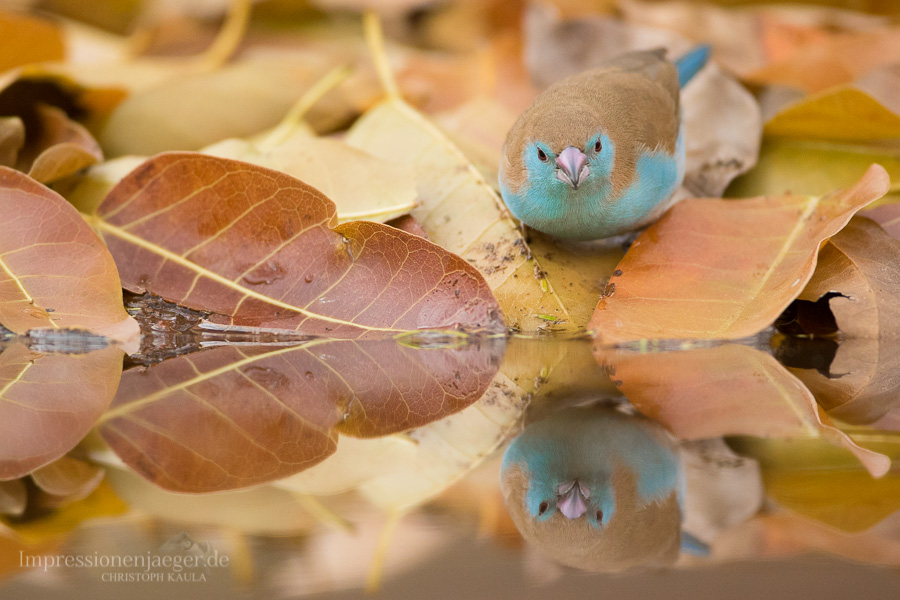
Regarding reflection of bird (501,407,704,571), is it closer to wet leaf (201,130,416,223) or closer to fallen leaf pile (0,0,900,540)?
fallen leaf pile (0,0,900,540)

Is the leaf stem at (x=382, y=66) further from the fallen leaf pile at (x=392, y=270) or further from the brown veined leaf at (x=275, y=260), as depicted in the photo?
the brown veined leaf at (x=275, y=260)

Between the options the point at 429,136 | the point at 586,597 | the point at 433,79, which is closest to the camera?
the point at 586,597

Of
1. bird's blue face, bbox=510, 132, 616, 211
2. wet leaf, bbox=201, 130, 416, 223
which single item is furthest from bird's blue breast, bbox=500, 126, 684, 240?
wet leaf, bbox=201, 130, 416, 223

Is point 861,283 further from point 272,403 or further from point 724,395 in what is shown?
point 272,403

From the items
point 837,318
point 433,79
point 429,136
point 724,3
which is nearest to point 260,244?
point 429,136

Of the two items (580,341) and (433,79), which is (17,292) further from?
(433,79)

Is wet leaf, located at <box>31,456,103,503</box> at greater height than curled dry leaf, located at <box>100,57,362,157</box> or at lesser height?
greater
